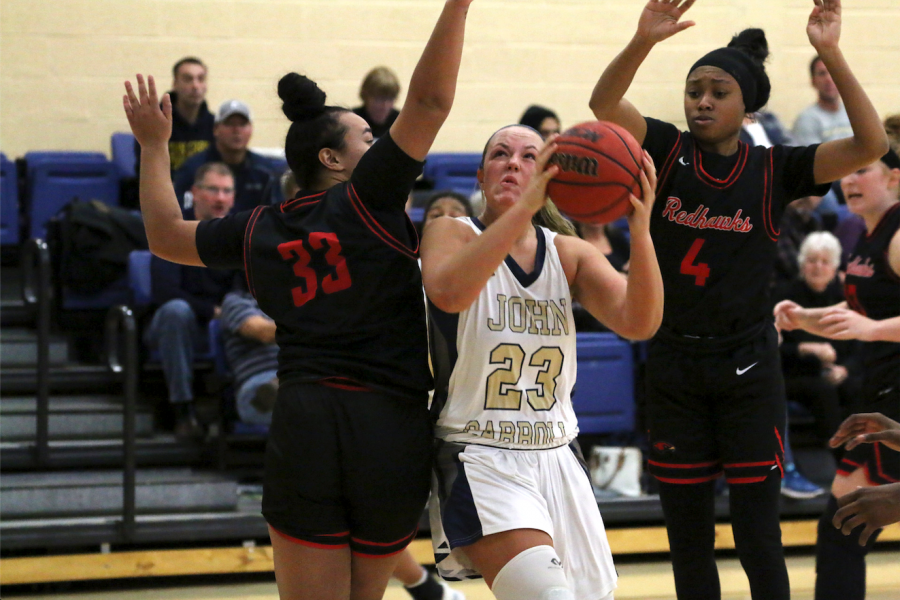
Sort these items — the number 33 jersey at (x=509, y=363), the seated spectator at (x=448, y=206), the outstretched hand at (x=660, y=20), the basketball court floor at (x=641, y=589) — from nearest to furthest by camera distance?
the number 33 jersey at (x=509, y=363)
the outstretched hand at (x=660, y=20)
the seated spectator at (x=448, y=206)
the basketball court floor at (x=641, y=589)

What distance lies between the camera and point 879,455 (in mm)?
3439

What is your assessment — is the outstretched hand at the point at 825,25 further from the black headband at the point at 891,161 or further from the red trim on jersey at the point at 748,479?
the red trim on jersey at the point at 748,479

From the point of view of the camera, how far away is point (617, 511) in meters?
5.38

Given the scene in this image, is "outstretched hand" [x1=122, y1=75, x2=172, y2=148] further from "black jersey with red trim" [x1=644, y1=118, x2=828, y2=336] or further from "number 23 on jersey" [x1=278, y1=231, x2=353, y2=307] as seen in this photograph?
"black jersey with red trim" [x1=644, y1=118, x2=828, y2=336]

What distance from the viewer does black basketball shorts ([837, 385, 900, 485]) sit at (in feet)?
11.2

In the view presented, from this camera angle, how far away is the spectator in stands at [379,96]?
21.3 feet

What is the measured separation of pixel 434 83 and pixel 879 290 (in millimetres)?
1997

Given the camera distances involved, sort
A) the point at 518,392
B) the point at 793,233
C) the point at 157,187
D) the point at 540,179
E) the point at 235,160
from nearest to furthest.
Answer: the point at 540,179, the point at 518,392, the point at 157,187, the point at 235,160, the point at 793,233

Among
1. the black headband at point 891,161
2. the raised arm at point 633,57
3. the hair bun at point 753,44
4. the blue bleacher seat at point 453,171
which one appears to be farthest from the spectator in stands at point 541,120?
the raised arm at point 633,57

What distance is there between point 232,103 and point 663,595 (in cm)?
354

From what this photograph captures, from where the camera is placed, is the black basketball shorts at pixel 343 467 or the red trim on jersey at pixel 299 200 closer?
the black basketball shorts at pixel 343 467

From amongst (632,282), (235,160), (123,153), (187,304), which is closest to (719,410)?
(632,282)

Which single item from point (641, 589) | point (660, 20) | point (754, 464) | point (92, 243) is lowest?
point (641, 589)

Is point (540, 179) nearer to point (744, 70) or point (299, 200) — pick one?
point (299, 200)
